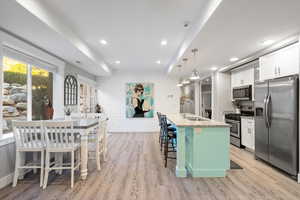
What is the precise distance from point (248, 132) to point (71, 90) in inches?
194

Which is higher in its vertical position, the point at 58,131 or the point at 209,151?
the point at 58,131

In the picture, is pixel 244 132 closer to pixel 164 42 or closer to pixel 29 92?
pixel 164 42

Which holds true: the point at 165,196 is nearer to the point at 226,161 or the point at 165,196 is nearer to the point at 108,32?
the point at 226,161

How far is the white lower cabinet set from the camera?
4.13m

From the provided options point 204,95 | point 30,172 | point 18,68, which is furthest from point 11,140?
point 204,95

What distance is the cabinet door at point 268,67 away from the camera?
3316 millimetres

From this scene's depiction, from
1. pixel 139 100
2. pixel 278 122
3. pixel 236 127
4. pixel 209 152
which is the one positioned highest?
pixel 139 100

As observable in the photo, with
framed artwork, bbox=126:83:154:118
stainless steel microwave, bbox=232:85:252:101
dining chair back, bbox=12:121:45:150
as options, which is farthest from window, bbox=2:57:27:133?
stainless steel microwave, bbox=232:85:252:101

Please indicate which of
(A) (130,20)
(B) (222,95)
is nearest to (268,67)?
(B) (222,95)

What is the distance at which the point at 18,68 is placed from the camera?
3.18 m

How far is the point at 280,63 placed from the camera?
10.3ft

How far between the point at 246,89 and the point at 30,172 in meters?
5.27

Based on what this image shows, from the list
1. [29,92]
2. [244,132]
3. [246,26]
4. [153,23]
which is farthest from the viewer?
[244,132]

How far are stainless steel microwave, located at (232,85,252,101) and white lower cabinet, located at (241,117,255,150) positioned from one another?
59 centimetres
